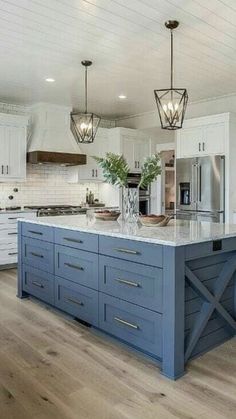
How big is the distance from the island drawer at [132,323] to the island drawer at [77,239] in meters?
0.41

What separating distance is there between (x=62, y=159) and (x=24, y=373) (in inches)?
167

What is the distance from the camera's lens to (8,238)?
221 inches

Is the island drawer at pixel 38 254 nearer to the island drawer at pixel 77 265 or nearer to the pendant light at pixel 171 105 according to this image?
the island drawer at pixel 77 265

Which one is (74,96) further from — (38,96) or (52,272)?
(52,272)

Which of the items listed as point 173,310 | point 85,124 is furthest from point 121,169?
point 173,310

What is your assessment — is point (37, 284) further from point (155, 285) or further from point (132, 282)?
point (155, 285)

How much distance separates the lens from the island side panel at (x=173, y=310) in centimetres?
231

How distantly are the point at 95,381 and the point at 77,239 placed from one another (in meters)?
1.21

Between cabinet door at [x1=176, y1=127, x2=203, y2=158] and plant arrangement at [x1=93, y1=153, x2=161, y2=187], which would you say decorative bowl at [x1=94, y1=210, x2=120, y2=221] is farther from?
cabinet door at [x1=176, y1=127, x2=203, y2=158]

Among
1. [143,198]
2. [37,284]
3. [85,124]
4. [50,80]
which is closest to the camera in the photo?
[37,284]

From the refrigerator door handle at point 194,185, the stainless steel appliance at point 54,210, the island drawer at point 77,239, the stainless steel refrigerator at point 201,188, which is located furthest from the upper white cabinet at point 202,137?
the island drawer at point 77,239

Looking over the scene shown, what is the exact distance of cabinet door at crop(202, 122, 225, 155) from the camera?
5.38 metres

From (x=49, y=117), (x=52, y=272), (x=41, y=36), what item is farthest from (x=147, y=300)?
(x=49, y=117)

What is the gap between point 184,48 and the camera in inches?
154
